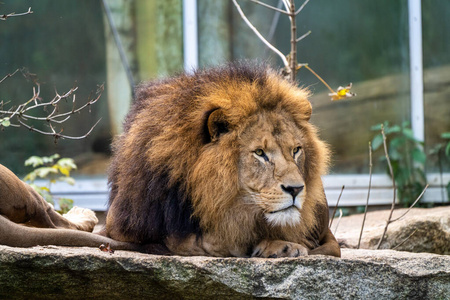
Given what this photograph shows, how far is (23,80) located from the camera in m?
8.26

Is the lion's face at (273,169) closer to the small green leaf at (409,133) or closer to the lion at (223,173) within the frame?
the lion at (223,173)

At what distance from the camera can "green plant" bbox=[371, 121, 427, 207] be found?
846 centimetres

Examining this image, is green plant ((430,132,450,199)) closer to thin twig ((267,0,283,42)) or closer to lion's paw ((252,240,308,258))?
thin twig ((267,0,283,42))

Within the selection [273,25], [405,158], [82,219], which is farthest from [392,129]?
[82,219]

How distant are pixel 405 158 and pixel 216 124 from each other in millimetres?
5669

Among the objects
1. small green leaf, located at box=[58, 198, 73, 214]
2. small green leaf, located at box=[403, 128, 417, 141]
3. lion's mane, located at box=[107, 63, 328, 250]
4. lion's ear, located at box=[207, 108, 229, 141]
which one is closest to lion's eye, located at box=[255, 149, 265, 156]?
lion's mane, located at box=[107, 63, 328, 250]

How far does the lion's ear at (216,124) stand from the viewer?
11.5ft

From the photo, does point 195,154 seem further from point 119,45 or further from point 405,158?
point 405,158

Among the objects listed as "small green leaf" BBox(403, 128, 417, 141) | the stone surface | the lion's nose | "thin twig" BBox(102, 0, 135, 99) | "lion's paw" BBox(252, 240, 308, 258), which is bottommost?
the stone surface

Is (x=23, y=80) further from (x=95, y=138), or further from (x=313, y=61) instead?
(x=313, y=61)

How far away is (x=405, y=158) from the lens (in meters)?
8.65

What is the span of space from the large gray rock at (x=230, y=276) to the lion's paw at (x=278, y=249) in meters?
0.26

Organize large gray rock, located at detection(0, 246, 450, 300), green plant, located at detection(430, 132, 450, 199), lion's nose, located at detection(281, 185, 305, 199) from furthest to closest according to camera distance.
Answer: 1. green plant, located at detection(430, 132, 450, 199)
2. lion's nose, located at detection(281, 185, 305, 199)
3. large gray rock, located at detection(0, 246, 450, 300)

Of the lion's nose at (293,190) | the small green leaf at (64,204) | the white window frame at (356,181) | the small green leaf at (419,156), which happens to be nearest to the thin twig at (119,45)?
the white window frame at (356,181)
